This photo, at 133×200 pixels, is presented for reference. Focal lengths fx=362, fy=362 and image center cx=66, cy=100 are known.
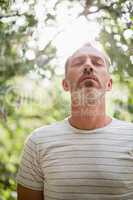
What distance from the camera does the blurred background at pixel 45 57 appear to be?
1.16m

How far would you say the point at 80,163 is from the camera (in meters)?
0.92

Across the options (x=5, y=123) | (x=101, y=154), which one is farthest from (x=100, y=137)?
(x=5, y=123)

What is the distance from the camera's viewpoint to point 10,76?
1.24 metres

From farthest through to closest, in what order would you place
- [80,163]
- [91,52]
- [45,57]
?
[45,57] < [91,52] < [80,163]

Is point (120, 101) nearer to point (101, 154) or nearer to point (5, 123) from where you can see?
point (101, 154)

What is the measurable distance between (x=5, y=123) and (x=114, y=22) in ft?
1.63

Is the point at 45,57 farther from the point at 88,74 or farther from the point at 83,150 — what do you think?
the point at 83,150

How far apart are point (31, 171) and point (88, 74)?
304 millimetres

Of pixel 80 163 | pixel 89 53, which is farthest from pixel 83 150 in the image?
pixel 89 53

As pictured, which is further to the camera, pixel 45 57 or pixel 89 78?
pixel 45 57

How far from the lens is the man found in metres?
0.89

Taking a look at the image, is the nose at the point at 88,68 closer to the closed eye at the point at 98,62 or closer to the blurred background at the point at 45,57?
the closed eye at the point at 98,62

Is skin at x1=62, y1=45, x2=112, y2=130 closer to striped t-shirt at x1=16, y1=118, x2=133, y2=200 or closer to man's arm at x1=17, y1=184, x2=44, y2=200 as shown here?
striped t-shirt at x1=16, y1=118, x2=133, y2=200

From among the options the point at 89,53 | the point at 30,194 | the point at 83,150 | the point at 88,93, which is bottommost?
the point at 30,194
